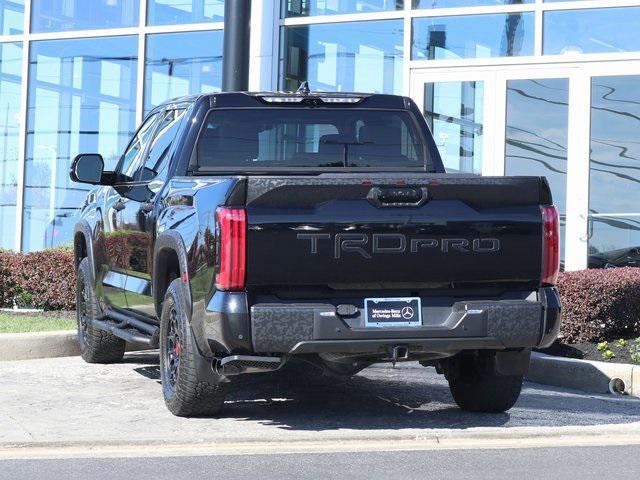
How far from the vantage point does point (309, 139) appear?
8555mm

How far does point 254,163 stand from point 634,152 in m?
6.97

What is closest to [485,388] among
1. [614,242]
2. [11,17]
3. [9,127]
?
[614,242]

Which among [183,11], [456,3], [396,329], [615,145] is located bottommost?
[396,329]

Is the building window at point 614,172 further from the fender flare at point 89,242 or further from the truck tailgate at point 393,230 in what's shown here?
the truck tailgate at point 393,230

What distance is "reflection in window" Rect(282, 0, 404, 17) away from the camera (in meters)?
15.7

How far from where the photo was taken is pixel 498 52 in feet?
48.9

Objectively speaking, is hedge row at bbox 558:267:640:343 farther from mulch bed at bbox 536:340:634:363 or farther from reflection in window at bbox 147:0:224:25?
reflection in window at bbox 147:0:224:25

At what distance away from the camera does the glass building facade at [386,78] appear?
14227 mm

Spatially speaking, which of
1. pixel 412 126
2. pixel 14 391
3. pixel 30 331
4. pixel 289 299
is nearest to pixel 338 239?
pixel 289 299

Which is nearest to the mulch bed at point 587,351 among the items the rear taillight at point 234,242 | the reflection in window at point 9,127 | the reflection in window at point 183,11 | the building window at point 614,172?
the building window at point 614,172

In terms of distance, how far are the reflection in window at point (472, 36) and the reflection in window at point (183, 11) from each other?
2.82 metres

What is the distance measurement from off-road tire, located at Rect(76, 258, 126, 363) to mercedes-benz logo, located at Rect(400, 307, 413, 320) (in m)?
3.70

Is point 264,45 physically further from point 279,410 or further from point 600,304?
point 279,410

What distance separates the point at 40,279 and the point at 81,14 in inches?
210
